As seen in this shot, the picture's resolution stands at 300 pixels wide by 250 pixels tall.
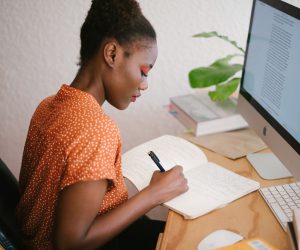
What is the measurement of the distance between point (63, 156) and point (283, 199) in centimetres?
51

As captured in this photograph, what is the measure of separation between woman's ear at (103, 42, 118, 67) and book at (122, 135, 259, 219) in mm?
304

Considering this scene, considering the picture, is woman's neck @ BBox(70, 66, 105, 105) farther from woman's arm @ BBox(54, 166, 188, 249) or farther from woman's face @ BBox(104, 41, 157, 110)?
woman's arm @ BBox(54, 166, 188, 249)

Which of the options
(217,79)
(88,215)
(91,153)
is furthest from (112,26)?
(217,79)

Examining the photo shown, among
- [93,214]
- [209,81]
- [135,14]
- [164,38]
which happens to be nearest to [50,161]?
[93,214]

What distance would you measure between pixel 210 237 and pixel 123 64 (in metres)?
0.42

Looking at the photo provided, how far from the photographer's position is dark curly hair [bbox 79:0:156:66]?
856 mm

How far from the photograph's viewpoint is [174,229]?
0.82 metres

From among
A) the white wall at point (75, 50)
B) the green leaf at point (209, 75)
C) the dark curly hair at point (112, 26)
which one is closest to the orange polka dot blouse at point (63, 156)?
the dark curly hair at point (112, 26)

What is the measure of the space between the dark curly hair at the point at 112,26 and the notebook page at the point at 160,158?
0.31 m

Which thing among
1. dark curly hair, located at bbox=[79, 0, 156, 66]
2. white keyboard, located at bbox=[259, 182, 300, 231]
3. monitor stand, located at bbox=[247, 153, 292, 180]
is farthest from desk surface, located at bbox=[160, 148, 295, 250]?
dark curly hair, located at bbox=[79, 0, 156, 66]

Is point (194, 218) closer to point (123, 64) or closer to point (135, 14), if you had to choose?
point (123, 64)

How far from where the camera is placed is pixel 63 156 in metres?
0.76

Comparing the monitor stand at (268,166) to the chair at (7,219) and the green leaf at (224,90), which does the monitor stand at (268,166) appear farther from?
the chair at (7,219)

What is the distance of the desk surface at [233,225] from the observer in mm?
780
